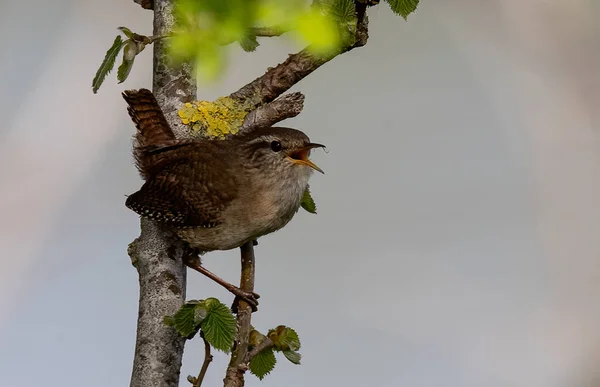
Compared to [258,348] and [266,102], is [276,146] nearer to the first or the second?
[266,102]

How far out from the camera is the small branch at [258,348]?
125 cm

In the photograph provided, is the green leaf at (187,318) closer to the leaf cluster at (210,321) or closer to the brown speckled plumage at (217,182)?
the leaf cluster at (210,321)

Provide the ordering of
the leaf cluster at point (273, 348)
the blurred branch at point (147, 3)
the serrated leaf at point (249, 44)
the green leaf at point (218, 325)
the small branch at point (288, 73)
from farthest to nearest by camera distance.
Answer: the blurred branch at point (147, 3) → the serrated leaf at point (249, 44) → the small branch at point (288, 73) → the leaf cluster at point (273, 348) → the green leaf at point (218, 325)

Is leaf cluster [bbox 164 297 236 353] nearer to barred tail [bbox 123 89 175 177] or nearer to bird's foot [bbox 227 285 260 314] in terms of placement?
bird's foot [bbox 227 285 260 314]

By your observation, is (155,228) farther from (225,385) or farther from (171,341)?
(225,385)

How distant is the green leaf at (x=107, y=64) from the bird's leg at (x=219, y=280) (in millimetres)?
461

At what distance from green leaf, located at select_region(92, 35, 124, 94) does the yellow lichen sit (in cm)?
26

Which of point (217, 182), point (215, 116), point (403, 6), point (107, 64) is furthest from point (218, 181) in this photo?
point (403, 6)

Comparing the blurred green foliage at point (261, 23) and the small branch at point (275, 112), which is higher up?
the small branch at point (275, 112)

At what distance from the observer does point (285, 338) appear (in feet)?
4.29

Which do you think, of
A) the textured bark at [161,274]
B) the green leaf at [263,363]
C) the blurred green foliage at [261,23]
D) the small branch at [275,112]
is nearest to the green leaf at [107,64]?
the blurred green foliage at [261,23]

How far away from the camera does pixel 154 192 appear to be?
67.7 inches

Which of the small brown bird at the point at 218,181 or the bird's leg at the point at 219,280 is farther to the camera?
the small brown bird at the point at 218,181

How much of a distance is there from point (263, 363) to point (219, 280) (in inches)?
13.5
